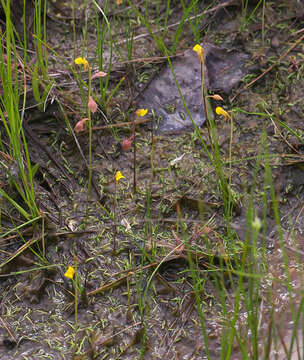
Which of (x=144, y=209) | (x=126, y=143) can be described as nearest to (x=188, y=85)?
(x=126, y=143)

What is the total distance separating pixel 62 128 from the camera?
7.92 ft

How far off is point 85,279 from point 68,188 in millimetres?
515

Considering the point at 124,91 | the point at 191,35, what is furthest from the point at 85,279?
the point at 191,35

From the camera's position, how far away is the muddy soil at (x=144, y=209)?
192 cm

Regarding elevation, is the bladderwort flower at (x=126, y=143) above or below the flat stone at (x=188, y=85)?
below

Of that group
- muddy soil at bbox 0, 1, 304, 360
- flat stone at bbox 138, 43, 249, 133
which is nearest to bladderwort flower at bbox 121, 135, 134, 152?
muddy soil at bbox 0, 1, 304, 360

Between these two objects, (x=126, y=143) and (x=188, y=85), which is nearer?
(x=126, y=143)

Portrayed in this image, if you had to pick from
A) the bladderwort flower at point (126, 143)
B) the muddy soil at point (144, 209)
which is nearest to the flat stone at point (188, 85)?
the muddy soil at point (144, 209)

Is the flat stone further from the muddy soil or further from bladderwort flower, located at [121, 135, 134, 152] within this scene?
bladderwort flower, located at [121, 135, 134, 152]

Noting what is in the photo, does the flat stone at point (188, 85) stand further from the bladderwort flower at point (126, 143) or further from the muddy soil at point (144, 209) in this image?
Result: the bladderwort flower at point (126, 143)

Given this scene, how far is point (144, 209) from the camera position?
2.26 m

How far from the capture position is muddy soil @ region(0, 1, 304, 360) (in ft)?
6.29

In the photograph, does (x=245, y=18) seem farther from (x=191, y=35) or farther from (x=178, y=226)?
(x=178, y=226)

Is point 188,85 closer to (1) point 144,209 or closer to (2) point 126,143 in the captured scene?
(2) point 126,143
